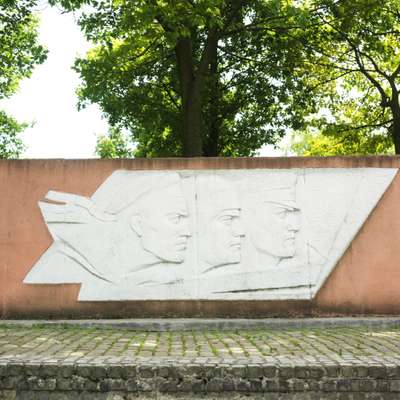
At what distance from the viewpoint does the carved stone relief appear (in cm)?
955

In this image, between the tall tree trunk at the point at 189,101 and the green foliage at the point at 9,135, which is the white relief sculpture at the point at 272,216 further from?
the green foliage at the point at 9,135

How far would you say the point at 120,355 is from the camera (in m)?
6.18

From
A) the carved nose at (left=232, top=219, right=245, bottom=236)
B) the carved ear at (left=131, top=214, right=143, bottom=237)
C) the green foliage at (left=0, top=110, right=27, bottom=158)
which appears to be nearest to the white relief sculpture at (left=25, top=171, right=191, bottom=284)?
the carved ear at (left=131, top=214, right=143, bottom=237)

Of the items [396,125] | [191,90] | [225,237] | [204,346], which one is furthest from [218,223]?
[396,125]

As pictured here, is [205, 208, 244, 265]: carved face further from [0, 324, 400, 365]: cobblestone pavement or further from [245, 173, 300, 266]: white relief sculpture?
[0, 324, 400, 365]: cobblestone pavement

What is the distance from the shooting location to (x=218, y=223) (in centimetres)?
964

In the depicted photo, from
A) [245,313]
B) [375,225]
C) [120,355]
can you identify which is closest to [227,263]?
[245,313]

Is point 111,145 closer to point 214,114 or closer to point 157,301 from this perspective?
point 214,114

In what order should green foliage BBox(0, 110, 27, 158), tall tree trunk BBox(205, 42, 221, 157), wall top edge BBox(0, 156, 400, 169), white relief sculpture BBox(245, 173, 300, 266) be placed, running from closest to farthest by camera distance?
white relief sculpture BBox(245, 173, 300, 266) < wall top edge BBox(0, 156, 400, 169) < tall tree trunk BBox(205, 42, 221, 157) < green foliage BBox(0, 110, 27, 158)

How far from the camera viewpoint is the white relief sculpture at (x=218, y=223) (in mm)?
9594

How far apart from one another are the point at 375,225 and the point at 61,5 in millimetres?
8706

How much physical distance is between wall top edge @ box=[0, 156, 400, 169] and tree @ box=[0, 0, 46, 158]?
274 inches

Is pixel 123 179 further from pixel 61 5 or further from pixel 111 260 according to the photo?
pixel 61 5

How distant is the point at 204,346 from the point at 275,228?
317cm
